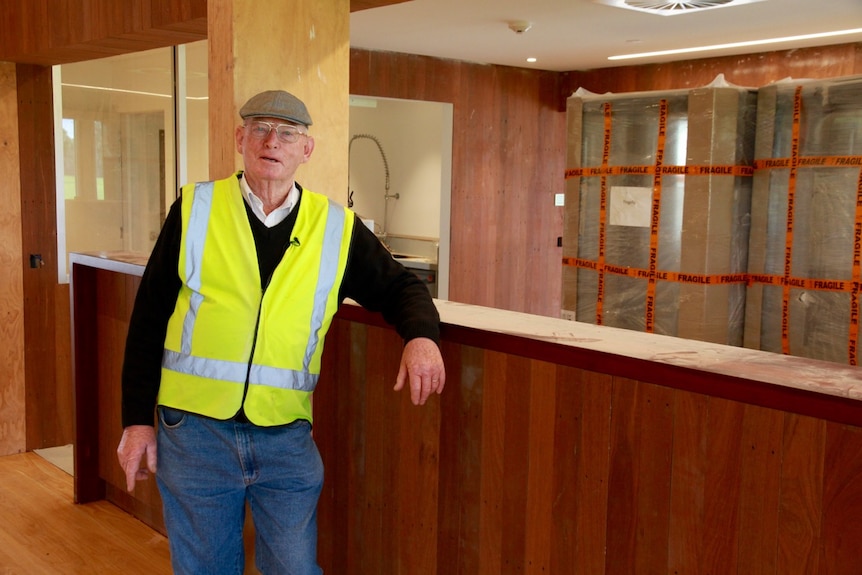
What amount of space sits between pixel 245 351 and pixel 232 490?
0.34 metres

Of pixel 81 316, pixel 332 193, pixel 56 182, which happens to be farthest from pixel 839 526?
pixel 56 182

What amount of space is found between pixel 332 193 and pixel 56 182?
2.81 meters

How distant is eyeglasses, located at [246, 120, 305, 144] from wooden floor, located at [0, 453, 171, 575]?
2.05 m

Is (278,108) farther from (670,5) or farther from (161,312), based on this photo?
(670,5)

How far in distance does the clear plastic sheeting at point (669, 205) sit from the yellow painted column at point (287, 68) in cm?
167

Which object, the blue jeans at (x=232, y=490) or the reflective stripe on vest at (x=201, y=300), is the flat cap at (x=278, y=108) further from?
the blue jeans at (x=232, y=490)

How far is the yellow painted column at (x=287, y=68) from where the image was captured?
9.21 ft

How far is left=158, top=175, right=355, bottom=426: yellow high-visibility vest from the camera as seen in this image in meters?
2.20

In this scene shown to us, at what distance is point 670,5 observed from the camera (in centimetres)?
515

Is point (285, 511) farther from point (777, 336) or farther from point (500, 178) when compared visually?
point (500, 178)

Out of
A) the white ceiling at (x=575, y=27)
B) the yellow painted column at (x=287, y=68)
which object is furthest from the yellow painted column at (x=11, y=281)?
the yellow painted column at (x=287, y=68)

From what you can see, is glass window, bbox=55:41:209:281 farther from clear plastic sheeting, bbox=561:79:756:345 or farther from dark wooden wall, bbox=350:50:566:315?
clear plastic sheeting, bbox=561:79:756:345

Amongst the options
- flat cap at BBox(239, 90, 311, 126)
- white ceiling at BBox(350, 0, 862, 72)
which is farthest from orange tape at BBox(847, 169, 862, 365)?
flat cap at BBox(239, 90, 311, 126)

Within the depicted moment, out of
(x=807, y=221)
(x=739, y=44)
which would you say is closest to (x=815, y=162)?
(x=807, y=221)
